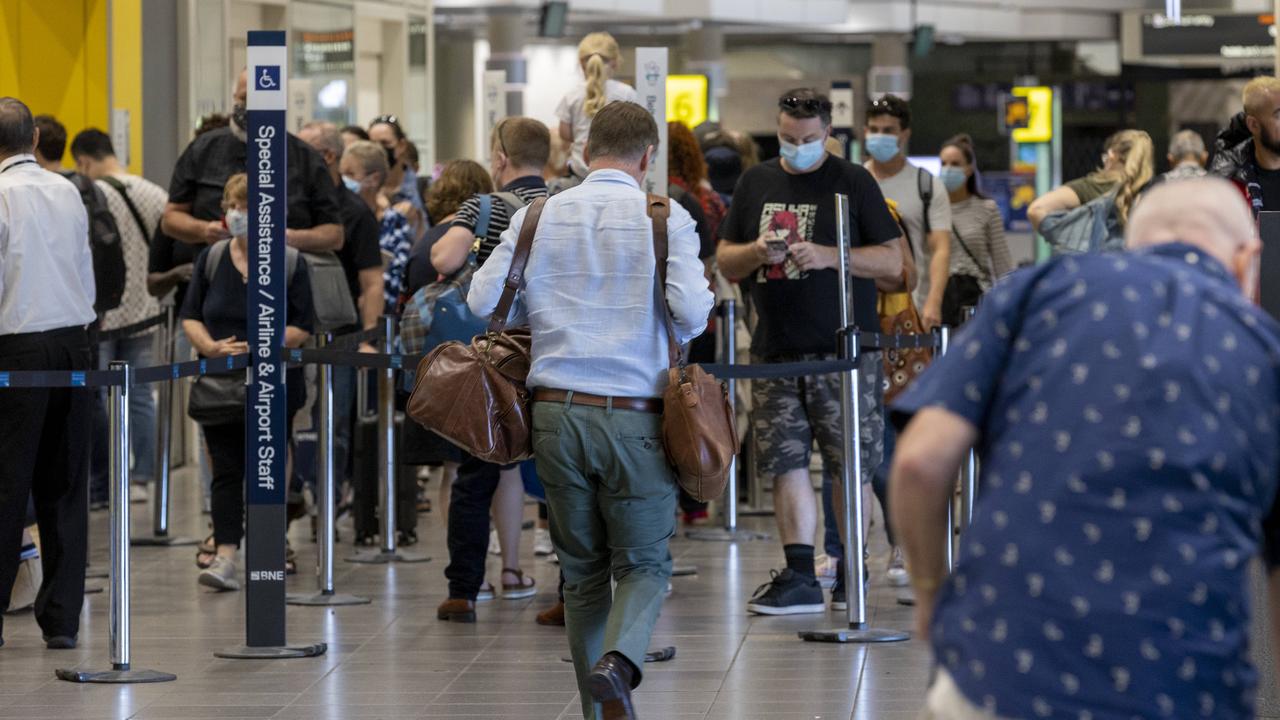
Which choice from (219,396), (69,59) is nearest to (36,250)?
(219,396)

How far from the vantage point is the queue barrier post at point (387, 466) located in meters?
8.67

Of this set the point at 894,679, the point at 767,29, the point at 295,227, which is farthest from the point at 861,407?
the point at 767,29

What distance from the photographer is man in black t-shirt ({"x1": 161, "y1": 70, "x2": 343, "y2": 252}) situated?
8703 mm

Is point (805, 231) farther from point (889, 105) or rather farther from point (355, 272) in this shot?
point (355, 272)


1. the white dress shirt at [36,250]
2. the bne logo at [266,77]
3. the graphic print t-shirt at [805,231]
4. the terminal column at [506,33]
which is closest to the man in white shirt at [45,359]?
the white dress shirt at [36,250]

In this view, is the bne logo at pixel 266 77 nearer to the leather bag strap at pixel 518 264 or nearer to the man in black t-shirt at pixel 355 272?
the leather bag strap at pixel 518 264

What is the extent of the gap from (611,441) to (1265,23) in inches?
1124

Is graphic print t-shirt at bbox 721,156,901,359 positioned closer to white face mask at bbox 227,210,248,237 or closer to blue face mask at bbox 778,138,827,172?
blue face mask at bbox 778,138,827,172

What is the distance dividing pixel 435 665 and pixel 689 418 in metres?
1.84

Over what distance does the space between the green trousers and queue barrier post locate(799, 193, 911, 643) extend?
62.8 inches

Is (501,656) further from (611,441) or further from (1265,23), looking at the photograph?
(1265,23)

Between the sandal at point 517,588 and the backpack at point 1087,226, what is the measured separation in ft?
8.49

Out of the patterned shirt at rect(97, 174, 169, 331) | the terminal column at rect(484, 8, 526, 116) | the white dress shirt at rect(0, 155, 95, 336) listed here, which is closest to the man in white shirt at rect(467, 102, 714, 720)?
the white dress shirt at rect(0, 155, 95, 336)

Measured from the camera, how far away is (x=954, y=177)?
10.6 metres
